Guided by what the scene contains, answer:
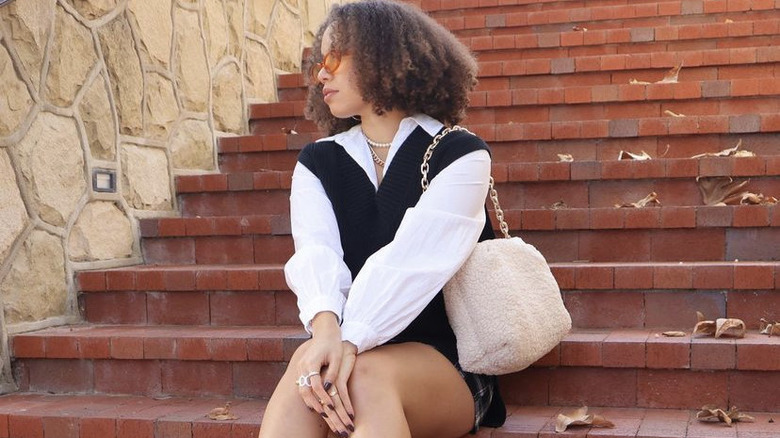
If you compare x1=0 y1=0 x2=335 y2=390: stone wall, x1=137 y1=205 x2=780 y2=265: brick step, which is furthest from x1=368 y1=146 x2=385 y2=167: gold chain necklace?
x1=0 y1=0 x2=335 y2=390: stone wall

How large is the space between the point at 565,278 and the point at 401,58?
1.02 metres

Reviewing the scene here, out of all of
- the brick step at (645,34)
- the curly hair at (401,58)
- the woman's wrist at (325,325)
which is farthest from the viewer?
the brick step at (645,34)

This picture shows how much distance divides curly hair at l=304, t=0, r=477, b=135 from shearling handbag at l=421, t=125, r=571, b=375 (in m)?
0.26

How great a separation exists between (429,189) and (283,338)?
0.92 m

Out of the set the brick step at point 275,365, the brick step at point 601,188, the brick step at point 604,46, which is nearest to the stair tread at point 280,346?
the brick step at point 275,365

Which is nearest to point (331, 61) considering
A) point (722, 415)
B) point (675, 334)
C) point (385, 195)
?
point (385, 195)

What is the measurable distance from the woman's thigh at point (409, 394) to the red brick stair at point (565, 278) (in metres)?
0.24

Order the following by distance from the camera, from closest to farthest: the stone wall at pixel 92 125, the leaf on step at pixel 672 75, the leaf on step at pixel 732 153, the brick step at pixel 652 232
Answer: the brick step at pixel 652 232
the stone wall at pixel 92 125
the leaf on step at pixel 732 153
the leaf on step at pixel 672 75

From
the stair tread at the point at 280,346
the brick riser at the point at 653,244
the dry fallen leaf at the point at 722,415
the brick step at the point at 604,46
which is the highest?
the brick step at the point at 604,46

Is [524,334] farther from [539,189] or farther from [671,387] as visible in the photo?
[539,189]

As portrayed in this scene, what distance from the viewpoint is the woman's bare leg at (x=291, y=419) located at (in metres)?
2.16

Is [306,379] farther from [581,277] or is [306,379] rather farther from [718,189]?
[718,189]

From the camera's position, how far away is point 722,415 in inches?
103

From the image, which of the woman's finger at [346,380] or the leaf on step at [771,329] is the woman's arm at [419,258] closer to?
the woman's finger at [346,380]
